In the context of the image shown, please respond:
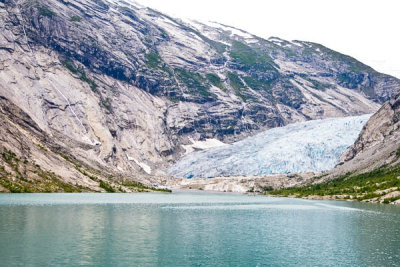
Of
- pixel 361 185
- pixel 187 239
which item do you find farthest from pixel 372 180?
pixel 187 239

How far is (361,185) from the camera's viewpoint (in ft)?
533

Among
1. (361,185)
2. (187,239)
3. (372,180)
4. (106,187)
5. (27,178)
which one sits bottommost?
(187,239)

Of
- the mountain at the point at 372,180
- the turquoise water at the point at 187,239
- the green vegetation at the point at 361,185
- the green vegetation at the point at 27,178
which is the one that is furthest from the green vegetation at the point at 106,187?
the turquoise water at the point at 187,239

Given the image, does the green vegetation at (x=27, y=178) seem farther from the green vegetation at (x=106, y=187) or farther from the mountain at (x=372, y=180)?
the mountain at (x=372, y=180)

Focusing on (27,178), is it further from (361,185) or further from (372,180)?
(372,180)

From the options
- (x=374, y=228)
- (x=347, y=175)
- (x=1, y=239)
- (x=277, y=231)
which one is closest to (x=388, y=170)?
(x=347, y=175)

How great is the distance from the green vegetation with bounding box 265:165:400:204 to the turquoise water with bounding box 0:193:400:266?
54432 mm

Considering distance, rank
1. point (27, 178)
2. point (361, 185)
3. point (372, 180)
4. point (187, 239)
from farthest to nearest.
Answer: point (361, 185), point (372, 180), point (27, 178), point (187, 239)

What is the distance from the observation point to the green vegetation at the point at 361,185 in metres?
146

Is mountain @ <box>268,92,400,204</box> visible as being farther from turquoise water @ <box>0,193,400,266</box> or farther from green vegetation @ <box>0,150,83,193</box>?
green vegetation @ <box>0,150,83,193</box>

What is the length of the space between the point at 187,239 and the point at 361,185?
115524 mm

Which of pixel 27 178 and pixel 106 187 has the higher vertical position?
pixel 27 178

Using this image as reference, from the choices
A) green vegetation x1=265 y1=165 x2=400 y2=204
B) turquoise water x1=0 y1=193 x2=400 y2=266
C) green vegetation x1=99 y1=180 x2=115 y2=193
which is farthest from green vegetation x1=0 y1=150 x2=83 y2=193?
green vegetation x1=265 y1=165 x2=400 y2=204

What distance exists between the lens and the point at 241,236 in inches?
2667
